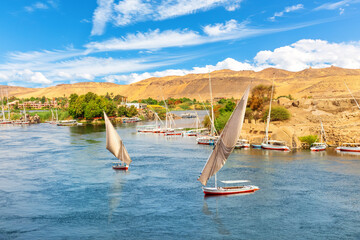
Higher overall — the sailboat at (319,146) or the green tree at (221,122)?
the green tree at (221,122)

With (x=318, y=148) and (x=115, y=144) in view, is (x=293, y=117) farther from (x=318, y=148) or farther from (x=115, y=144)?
(x=115, y=144)

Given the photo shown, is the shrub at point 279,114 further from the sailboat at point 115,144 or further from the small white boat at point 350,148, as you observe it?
the sailboat at point 115,144

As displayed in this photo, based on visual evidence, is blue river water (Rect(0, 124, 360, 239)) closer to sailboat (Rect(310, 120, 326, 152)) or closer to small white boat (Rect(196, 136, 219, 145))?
sailboat (Rect(310, 120, 326, 152))

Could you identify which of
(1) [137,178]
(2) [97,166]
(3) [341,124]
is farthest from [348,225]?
(3) [341,124]

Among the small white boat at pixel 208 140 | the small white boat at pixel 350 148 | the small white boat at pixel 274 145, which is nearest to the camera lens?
the small white boat at pixel 350 148

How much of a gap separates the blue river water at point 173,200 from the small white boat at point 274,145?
14.5 feet

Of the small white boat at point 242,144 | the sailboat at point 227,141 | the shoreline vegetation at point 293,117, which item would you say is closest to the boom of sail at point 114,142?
the shoreline vegetation at point 293,117

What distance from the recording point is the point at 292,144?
43.8 m

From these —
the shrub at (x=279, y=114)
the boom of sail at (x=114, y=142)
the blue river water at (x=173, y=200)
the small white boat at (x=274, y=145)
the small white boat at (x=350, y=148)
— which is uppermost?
the shrub at (x=279, y=114)

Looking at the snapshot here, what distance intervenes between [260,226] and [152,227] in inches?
220

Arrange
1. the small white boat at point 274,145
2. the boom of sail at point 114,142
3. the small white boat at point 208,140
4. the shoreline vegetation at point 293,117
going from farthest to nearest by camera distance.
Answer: the small white boat at point 208,140 → the shoreline vegetation at point 293,117 → the small white boat at point 274,145 → the boom of sail at point 114,142

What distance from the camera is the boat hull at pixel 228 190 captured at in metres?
22.8

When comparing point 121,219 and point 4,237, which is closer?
point 4,237

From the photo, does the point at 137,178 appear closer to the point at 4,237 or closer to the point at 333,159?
the point at 4,237
